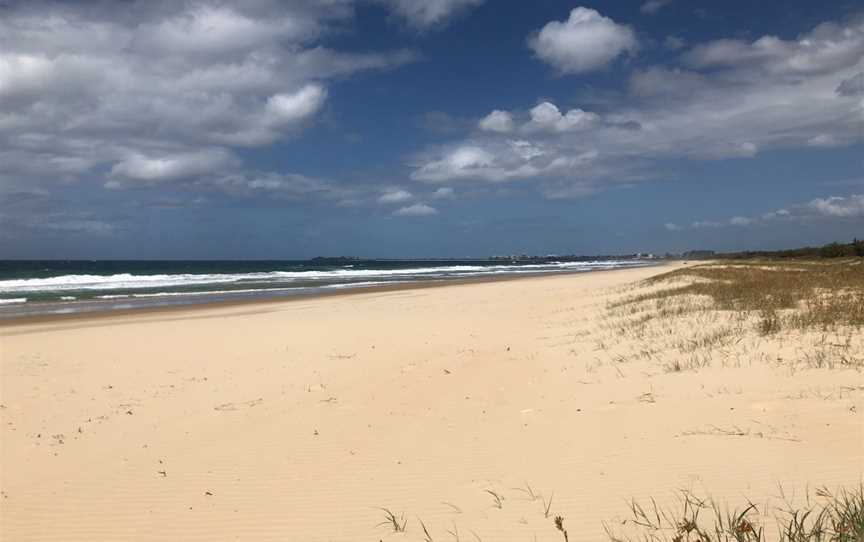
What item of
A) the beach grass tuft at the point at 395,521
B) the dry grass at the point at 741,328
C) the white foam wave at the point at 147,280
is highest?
the white foam wave at the point at 147,280

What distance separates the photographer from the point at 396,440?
631 cm

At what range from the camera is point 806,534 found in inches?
140

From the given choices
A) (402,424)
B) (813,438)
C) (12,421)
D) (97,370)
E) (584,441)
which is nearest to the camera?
(813,438)

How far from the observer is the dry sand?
456 centimetres

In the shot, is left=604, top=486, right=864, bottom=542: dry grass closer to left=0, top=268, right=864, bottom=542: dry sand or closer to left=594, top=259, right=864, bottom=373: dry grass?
left=0, top=268, right=864, bottom=542: dry sand

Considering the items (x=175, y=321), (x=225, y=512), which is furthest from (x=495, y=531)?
(x=175, y=321)

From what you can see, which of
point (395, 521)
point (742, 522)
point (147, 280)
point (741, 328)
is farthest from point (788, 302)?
point (147, 280)

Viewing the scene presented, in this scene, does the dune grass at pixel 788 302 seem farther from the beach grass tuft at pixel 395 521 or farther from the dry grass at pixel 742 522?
the beach grass tuft at pixel 395 521

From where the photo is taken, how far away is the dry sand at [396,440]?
179 inches

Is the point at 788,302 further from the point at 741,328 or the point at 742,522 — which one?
the point at 742,522

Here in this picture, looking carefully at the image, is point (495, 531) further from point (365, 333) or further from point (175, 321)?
point (175, 321)

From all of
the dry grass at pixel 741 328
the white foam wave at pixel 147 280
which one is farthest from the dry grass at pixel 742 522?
the white foam wave at pixel 147 280

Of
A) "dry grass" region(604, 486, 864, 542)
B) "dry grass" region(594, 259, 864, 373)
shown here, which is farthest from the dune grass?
"dry grass" region(604, 486, 864, 542)

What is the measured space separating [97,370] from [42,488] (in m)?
5.69
